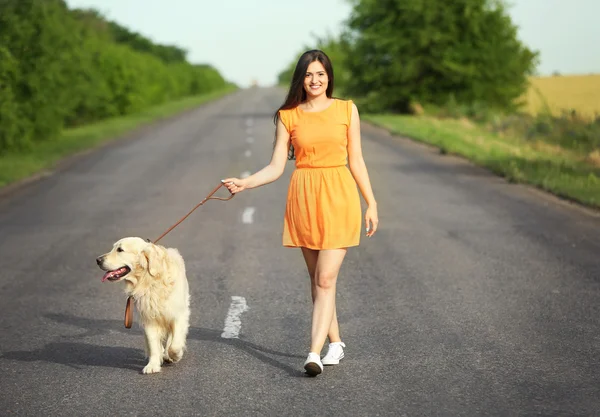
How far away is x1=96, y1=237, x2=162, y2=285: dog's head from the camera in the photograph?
5848 millimetres

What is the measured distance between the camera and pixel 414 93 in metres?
45.8

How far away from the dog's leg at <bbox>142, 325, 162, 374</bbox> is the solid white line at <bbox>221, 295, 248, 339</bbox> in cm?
104

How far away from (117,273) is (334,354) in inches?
59.9

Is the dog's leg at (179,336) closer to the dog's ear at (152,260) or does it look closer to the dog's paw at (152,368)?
the dog's paw at (152,368)

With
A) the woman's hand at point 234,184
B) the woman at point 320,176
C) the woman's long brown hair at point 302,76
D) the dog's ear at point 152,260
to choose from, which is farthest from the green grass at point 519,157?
the dog's ear at point 152,260

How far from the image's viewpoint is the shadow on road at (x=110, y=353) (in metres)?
6.48

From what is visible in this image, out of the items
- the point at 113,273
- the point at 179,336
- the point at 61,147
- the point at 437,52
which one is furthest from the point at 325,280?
the point at 437,52

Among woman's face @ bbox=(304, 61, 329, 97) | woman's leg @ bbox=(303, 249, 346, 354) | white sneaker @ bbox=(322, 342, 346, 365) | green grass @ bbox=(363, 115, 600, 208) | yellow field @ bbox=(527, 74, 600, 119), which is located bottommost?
yellow field @ bbox=(527, 74, 600, 119)

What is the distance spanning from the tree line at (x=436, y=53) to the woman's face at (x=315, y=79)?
3712 centimetres

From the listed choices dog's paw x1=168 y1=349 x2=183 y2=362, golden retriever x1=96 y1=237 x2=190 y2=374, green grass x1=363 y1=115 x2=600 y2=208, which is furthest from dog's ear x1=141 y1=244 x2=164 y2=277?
green grass x1=363 y1=115 x2=600 y2=208

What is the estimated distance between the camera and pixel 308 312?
7.98 m

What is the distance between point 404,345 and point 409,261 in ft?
11.6

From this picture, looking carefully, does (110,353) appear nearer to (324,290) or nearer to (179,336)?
(179,336)

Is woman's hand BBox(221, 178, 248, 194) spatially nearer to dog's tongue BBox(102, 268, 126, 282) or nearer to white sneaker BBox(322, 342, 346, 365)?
dog's tongue BBox(102, 268, 126, 282)
